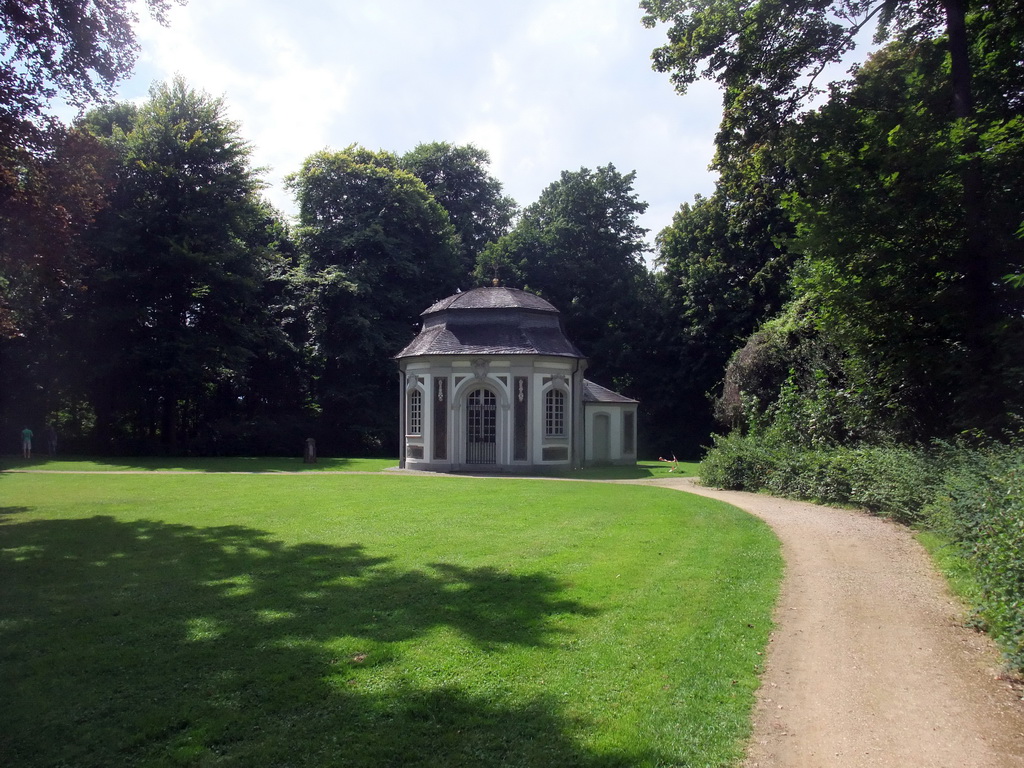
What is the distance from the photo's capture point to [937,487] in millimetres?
12320

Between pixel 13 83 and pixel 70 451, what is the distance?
2866 cm

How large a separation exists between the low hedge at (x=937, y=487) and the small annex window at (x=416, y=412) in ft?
39.5

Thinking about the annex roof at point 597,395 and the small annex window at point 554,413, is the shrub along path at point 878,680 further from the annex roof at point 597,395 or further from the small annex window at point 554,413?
the annex roof at point 597,395

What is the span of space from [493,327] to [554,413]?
4.18m

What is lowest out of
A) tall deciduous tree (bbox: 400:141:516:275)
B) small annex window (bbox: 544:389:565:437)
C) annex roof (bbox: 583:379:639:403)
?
small annex window (bbox: 544:389:565:437)

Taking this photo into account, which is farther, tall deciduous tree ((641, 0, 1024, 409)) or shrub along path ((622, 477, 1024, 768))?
tall deciduous tree ((641, 0, 1024, 409))

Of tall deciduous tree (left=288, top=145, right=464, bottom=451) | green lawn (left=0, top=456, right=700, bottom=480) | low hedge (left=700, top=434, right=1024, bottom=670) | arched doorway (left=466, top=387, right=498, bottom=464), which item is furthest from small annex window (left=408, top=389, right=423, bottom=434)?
low hedge (left=700, top=434, right=1024, bottom=670)

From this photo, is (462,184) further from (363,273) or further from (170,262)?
(170,262)

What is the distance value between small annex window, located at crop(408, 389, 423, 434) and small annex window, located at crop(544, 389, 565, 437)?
4982 mm

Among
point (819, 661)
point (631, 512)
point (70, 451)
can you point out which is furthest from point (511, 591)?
point (70, 451)

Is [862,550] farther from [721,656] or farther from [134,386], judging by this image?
[134,386]

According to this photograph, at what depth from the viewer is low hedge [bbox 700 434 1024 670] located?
21.2 feet

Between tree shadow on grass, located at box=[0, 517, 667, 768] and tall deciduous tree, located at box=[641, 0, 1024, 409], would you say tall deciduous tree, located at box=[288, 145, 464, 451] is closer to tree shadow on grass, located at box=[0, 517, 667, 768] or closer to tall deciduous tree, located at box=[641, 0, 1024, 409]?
tall deciduous tree, located at box=[641, 0, 1024, 409]

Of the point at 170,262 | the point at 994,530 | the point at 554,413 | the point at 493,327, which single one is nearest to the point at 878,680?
the point at 994,530
